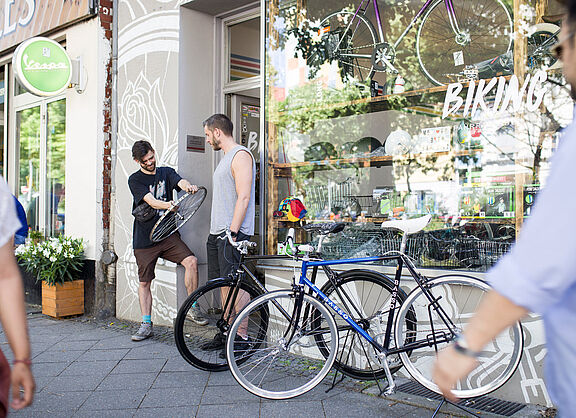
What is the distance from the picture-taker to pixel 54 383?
4297 millimetres

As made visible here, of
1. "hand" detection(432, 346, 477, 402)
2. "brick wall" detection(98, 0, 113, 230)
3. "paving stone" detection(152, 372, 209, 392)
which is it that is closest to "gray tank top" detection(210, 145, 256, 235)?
"paving stone" detection(152, 372, 209, 392)

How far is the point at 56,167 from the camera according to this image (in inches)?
317

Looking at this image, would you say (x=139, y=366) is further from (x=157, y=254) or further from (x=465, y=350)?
(x=465, y=350)

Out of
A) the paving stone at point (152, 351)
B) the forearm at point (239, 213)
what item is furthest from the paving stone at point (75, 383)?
the forearm at point (239, 213)

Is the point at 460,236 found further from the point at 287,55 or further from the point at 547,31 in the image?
the point at 287,55

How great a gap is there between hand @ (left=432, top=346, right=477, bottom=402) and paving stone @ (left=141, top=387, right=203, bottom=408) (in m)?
2.88

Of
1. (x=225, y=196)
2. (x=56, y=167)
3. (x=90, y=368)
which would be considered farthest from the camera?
(x=56, y=167)

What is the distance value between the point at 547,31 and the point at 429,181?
56.9 inches

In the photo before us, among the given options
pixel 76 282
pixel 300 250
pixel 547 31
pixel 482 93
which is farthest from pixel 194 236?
pixel 547 31

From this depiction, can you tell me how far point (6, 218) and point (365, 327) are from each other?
8.75 feet

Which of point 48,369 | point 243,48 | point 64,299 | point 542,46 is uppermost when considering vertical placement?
point 243,48

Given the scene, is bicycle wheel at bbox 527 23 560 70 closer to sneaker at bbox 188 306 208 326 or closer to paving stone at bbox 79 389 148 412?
sneaker at bbox 188 306 208 326

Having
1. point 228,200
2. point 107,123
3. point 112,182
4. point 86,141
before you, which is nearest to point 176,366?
point 228,200

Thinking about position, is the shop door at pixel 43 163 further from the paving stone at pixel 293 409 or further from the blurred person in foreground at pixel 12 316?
the blurred person in foreground at pixel 12 316
